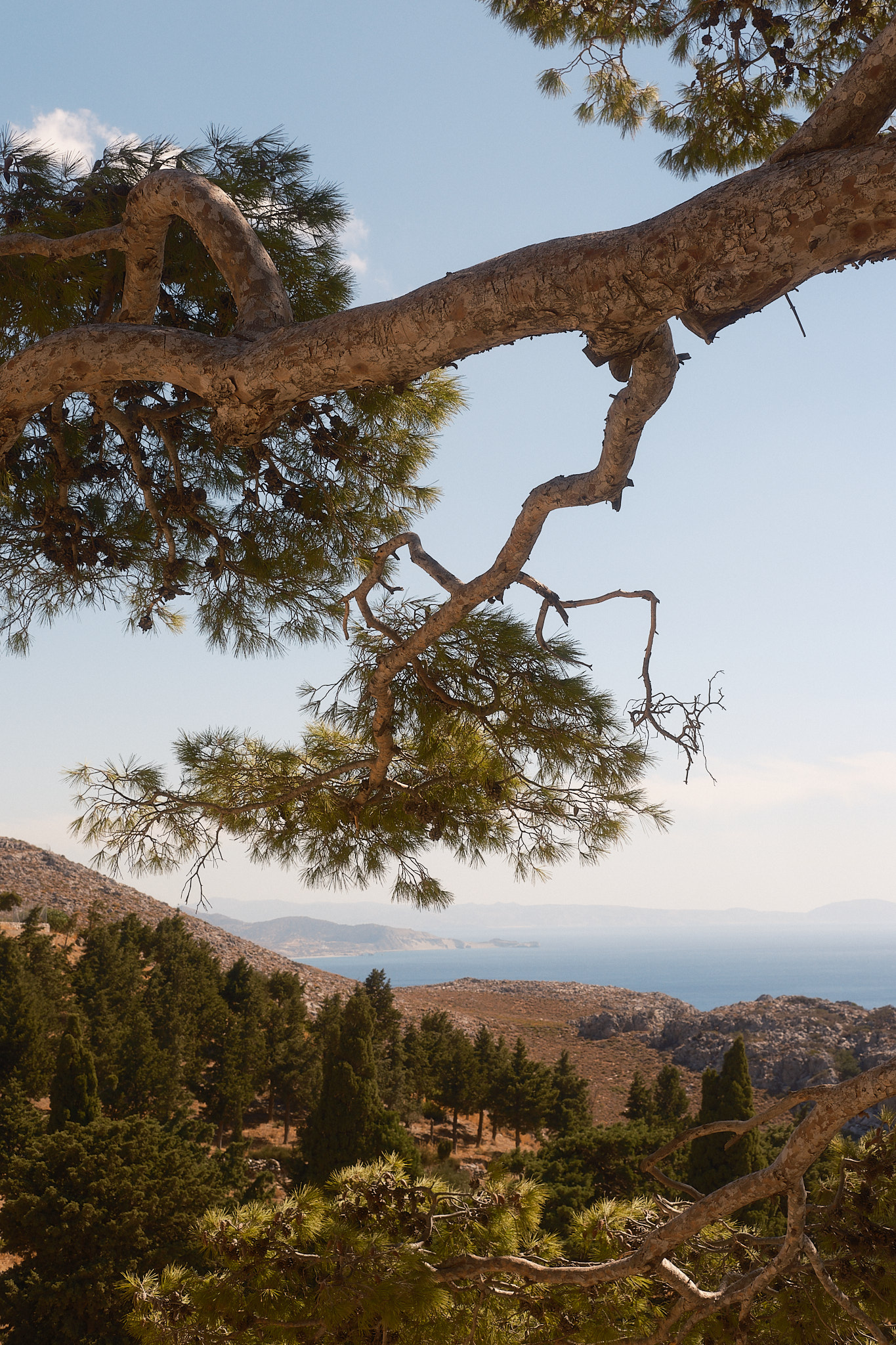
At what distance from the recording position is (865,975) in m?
103

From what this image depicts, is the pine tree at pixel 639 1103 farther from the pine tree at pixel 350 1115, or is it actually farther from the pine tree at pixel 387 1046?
the pine tree at pixel 350 1115

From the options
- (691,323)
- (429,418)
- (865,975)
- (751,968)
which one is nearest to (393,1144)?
(429,418)

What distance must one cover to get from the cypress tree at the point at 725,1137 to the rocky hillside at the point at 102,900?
753 inches

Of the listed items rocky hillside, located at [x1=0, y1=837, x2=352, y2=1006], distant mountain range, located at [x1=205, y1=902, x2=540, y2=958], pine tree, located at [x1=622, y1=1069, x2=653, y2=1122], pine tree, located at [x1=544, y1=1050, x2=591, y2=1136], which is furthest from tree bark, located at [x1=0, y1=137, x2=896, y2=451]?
distant mountain range, located at [x1=205, y1=902, x2=540, y2=958]

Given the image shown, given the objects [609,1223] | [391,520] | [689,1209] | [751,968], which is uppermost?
[391,520]

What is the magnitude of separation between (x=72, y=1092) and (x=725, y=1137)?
7.23m

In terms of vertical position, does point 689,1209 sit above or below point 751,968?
above

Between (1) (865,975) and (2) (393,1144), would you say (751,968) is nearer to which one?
(1) (865,975)

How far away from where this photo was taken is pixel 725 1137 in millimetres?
9602

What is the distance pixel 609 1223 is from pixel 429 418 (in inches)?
108

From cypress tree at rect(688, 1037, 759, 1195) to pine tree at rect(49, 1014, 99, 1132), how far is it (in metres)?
6.54

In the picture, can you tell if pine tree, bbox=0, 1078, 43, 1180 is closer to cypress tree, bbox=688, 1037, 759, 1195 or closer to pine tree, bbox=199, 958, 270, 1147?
pine tree, bbox=199, 958, 270, 1147

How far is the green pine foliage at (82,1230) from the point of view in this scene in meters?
6.86

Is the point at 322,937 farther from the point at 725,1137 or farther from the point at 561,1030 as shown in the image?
the point at 725,1137
